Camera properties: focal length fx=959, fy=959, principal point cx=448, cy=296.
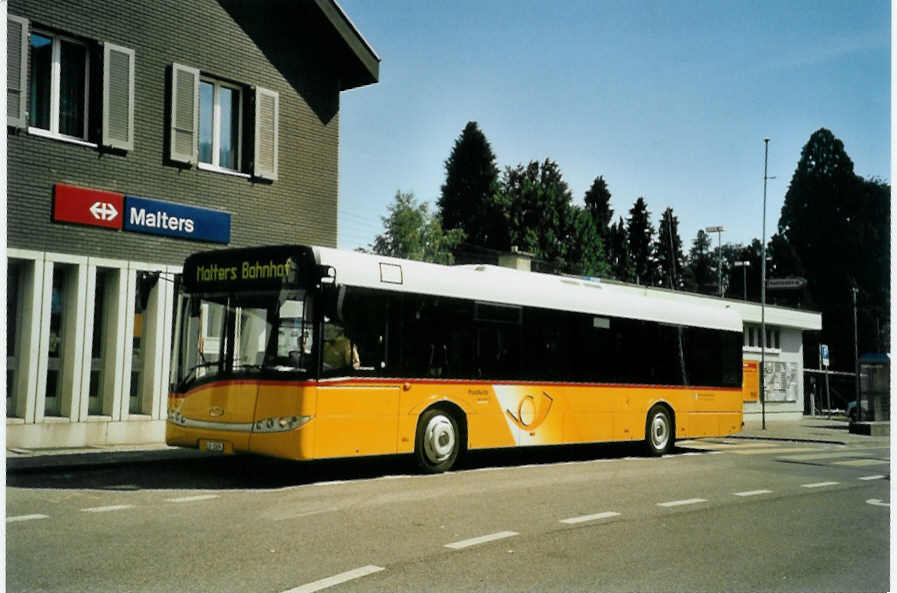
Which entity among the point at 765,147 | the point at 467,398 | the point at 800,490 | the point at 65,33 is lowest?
the point at 800,490

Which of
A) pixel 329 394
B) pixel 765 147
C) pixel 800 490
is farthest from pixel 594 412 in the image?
pixel 765 147

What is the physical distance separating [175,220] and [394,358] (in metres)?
6.49

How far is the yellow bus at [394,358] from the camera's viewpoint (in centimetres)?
1081

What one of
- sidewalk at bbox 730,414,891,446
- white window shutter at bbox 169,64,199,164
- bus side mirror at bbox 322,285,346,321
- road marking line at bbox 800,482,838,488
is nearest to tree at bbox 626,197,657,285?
sidewalk at bbox 730,414,891,446

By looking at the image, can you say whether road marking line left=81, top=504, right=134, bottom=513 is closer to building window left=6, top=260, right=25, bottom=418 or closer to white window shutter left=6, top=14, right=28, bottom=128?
building window left=6, top=260, right=25, bottom=418

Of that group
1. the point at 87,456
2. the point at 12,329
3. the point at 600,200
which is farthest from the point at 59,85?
the point at 600,200

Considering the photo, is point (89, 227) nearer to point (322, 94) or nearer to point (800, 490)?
point (322, 94)

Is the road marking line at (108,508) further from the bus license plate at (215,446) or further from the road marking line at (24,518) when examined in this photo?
the bus license plate at (215,446)

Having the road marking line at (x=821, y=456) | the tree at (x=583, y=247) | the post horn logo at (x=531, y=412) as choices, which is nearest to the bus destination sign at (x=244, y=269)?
the post horn logo at (x=531, y=412)

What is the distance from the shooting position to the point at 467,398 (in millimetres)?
12906

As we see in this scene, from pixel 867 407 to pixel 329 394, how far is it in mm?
22468

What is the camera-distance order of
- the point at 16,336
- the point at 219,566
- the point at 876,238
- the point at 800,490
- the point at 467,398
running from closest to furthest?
the point at 219,566 → the point at 876,238 → the point at 800,490 → the point at 467,398 → the point at 16,336

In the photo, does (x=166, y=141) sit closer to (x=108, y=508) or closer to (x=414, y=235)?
(x=108, y=508)

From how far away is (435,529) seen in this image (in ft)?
26.5
